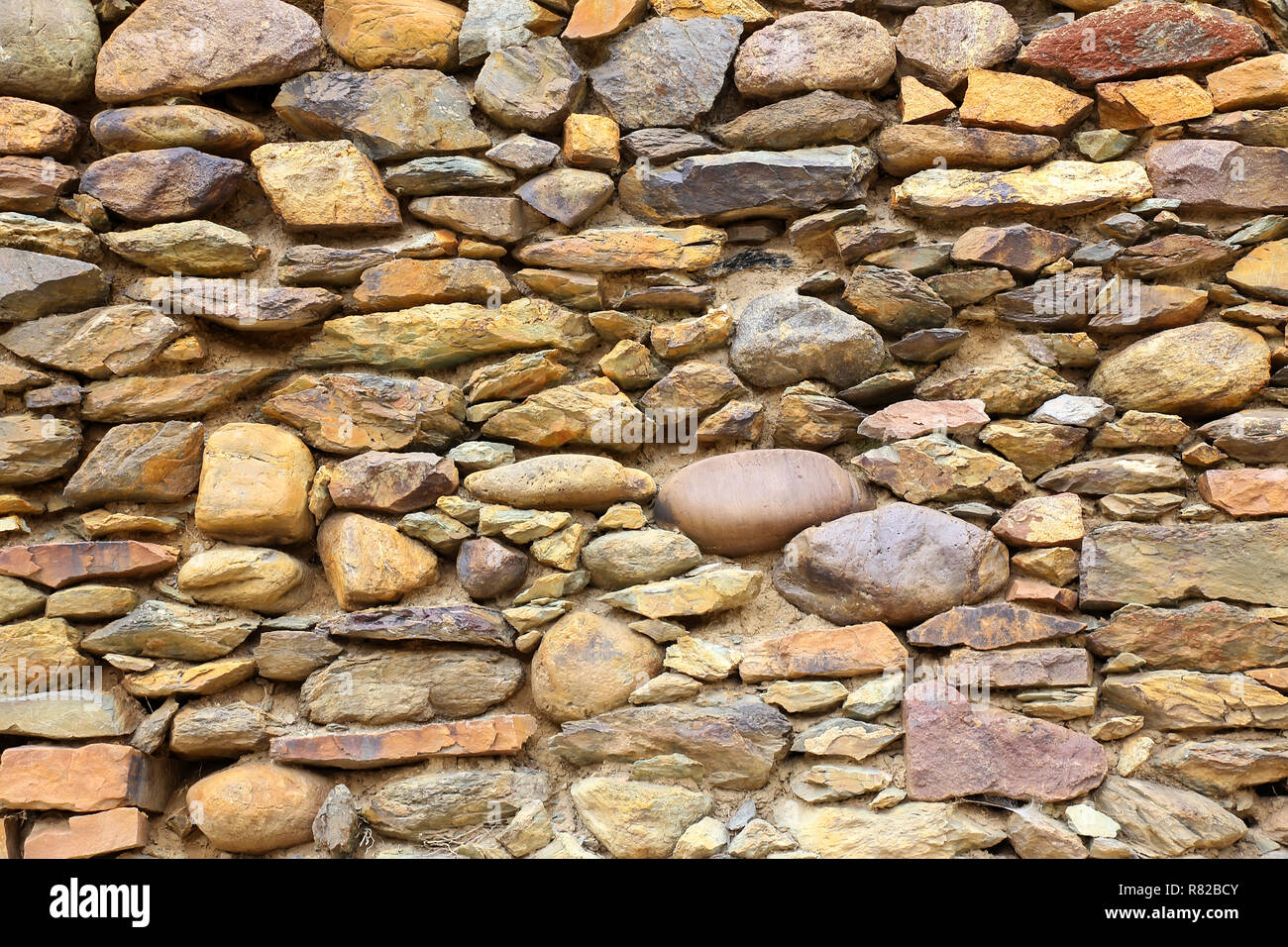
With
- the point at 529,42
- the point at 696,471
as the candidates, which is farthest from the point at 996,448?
the point at 529,42

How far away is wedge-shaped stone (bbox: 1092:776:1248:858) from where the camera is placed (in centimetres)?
271

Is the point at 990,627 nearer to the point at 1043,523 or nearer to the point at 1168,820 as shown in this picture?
the point at 1043,523

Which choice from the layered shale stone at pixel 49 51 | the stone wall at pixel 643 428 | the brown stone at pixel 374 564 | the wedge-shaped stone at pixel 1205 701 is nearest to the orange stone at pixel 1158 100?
the stone wall at pixel 643 428

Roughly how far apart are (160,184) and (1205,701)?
13.3ft

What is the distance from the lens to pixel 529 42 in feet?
12.0

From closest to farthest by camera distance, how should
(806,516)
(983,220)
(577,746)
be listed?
1. (577,746)
2. (806,516)
3. (983,220)

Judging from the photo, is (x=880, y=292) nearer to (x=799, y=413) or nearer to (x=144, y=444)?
(x=799, y=413)

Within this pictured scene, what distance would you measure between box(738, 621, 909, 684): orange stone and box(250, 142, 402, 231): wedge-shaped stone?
2134 mm

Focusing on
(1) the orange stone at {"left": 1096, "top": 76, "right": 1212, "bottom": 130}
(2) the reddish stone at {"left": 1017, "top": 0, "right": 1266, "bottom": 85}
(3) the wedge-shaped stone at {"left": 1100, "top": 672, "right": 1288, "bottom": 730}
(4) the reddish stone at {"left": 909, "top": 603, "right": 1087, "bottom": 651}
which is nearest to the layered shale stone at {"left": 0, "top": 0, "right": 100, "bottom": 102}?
(2) the reddish stone at {"left": 1017, "top": 0, "right": 1266, "bottom": 85}

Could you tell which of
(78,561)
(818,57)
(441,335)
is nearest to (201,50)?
(441,335)

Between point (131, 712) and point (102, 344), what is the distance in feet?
4.35

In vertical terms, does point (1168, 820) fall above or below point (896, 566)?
below

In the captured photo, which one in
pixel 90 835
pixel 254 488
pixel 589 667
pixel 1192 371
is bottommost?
pixel 90 835

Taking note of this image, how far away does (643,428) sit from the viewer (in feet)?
11.2
